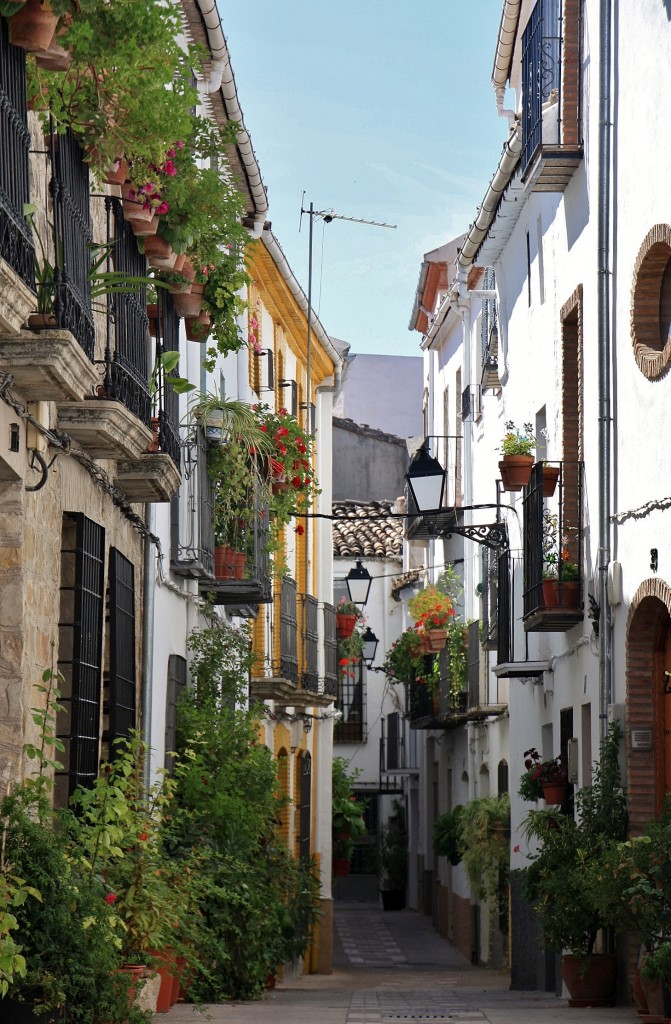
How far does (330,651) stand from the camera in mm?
26062

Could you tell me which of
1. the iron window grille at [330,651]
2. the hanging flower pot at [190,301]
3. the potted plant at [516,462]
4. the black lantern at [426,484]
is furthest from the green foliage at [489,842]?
the hanging flower pot at [190,301]

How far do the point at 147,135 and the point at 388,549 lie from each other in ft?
101

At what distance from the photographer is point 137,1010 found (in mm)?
7715

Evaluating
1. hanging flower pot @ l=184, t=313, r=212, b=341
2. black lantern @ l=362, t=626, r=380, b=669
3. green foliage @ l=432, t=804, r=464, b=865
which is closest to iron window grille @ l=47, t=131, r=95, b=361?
hanging flower pot @ l=184, t=313, r=212, b=341

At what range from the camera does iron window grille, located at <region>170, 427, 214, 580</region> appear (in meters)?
13.4

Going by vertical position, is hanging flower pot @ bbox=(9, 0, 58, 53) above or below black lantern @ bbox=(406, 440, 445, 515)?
above

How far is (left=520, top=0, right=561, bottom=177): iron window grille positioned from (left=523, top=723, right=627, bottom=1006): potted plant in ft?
19.9

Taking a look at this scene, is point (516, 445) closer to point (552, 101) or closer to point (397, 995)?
point (552, 101)

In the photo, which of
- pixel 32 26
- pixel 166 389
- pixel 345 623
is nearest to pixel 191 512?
pixel 166 389

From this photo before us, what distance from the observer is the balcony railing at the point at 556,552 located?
1466cm

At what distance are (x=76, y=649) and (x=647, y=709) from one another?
16.8ft

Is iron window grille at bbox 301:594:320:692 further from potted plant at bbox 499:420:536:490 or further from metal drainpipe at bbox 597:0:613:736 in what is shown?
metal drainpipe at bbox 597:0:613:736

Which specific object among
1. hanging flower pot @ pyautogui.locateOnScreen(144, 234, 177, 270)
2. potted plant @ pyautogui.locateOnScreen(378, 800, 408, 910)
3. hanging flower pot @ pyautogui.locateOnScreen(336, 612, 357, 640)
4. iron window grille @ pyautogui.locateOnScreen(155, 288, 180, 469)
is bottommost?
potted plant @ pyautogui.locateOnScreen(378, 800, 408, 910)

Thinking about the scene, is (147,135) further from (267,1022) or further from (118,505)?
(267,1022)
